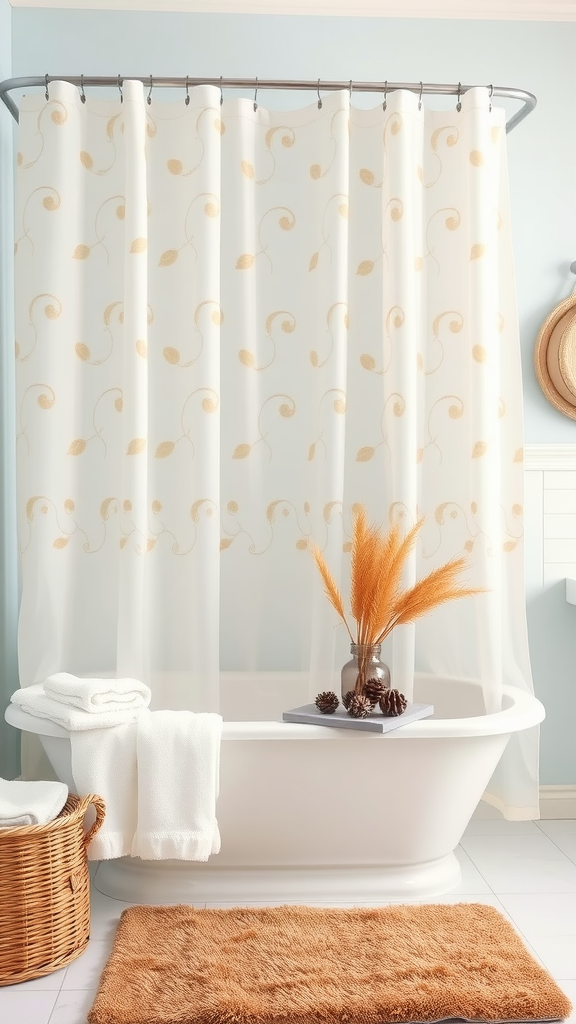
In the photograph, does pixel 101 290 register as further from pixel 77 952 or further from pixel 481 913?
pixel 481 913

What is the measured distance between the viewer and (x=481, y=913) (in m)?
2.41

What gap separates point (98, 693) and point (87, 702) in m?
0.04

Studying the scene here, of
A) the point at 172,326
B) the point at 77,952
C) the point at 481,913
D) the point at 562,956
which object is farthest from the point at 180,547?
the point at 562,956

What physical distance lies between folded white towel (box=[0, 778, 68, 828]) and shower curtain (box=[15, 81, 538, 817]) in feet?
1.51

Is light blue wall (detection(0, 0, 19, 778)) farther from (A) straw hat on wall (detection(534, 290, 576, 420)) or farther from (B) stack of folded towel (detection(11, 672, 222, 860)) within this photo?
(A) straw hat on wall (detection(534, 290, 576, 420))

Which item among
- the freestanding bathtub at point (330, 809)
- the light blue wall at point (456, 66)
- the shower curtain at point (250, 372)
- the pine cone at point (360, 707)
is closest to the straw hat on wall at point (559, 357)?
the light blue wall at point (456, 66)

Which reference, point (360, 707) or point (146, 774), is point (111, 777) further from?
point (360, 707)

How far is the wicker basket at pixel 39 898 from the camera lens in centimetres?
211

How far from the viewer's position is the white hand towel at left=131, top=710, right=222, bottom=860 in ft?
7.55

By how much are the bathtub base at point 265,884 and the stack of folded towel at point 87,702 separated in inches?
18.3

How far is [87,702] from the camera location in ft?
7.61

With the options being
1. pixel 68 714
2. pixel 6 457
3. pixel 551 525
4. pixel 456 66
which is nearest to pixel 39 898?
pixel 68 714

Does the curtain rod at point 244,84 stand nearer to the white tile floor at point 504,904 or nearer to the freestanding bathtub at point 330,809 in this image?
the freestanding bathtub at point 330,809

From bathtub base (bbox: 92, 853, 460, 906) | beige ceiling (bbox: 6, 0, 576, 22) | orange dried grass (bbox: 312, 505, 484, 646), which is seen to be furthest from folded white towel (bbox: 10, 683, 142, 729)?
beige ceiling (bbox: 6, 0, 576, 22)
